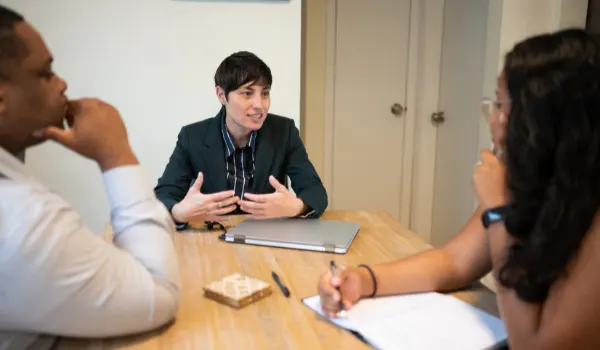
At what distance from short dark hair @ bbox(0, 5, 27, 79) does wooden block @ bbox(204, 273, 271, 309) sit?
551 mm

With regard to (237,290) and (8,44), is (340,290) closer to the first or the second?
(237,290)

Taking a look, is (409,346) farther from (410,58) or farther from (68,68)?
(410,58)

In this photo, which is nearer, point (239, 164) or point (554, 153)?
point (554, 153)

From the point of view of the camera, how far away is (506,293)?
0.90m

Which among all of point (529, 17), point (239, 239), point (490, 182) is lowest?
point (239, 239)

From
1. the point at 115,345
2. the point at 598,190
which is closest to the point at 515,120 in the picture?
the point at 598,190

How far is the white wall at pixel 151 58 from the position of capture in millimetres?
2232

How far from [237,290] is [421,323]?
0.37 metres

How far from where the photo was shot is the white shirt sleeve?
0.75 m

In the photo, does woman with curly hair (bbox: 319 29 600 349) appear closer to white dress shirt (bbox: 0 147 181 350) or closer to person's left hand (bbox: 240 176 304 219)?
white dress shirt (bbox: 0 147 181 350)

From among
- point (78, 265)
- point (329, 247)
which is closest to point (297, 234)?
point (329, 247)

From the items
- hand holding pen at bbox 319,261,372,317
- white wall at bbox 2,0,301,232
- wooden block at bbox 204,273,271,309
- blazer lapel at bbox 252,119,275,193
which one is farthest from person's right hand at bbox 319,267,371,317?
white wall at bbox 2,0,301,232

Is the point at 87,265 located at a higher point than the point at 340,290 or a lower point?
higher

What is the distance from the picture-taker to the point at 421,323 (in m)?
0.99
